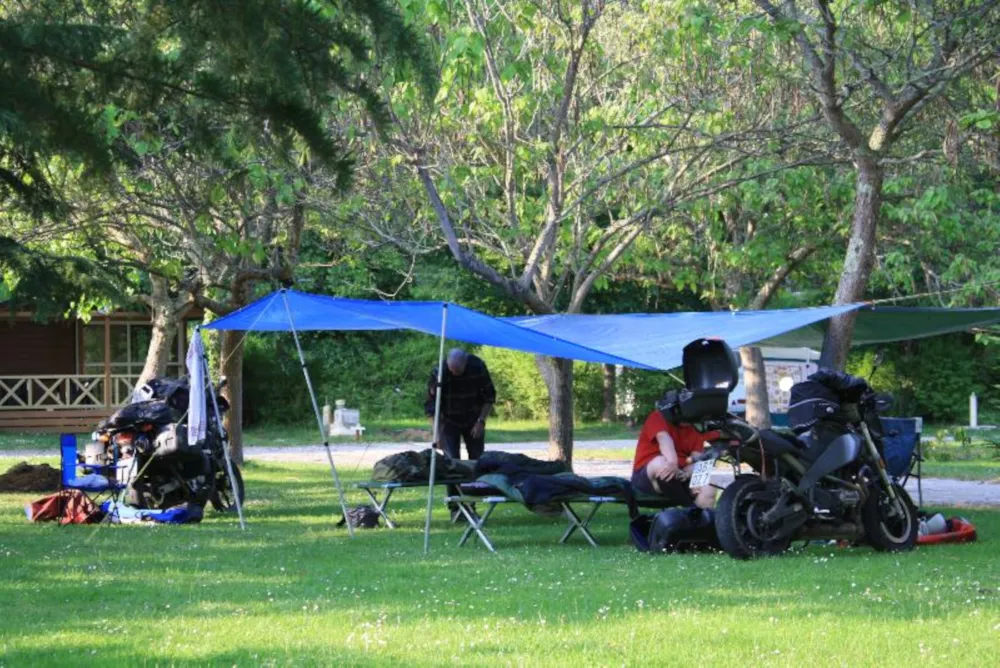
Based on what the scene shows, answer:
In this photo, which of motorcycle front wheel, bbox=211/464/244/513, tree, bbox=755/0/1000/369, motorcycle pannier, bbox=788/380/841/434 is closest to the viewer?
motorcycle pannier, bbox=788/380/841/434

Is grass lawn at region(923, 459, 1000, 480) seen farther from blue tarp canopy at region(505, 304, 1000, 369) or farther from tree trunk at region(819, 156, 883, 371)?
tree trunk at region(819, 156, 883, 371)

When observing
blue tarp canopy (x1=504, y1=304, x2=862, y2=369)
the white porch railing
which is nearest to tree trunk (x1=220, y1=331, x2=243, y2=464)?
blue tarp canopy (x1=504, y1=304, x2=862, y2=369)

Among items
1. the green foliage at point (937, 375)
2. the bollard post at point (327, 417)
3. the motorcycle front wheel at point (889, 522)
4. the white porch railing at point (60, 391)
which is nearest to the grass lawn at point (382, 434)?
the bollard post at point (327, 417)

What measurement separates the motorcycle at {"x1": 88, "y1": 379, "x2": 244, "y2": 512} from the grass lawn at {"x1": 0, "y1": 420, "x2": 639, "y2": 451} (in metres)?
13.6

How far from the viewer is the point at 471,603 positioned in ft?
25.0

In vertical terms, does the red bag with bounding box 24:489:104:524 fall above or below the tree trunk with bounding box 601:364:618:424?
below

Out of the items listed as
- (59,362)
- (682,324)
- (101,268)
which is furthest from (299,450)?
(101,268)

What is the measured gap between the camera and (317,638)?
21.5 feet

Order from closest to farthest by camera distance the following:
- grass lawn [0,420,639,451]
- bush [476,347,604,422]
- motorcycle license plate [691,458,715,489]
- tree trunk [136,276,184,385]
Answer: motorcycle license plate [691,458,715,489], tree trunk [136,276,184,385], grass lawn [0,420,639,451], bush [476,347,604,422]

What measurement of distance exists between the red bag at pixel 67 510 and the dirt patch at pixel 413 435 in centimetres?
1446

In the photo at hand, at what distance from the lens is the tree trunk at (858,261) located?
485 inches

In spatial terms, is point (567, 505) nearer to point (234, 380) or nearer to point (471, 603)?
point (471, 603)

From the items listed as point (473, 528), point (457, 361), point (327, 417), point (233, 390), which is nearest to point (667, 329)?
point (457, 361)

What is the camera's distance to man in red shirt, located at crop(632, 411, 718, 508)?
34.7ft
